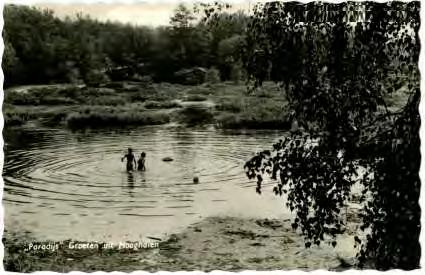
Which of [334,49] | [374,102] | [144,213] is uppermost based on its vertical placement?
[334,49]

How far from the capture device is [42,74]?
4.48 m

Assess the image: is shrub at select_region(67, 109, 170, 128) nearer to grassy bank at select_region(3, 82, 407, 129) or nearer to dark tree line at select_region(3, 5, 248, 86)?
grassy bank at select_region(3, 82, 407, 129)

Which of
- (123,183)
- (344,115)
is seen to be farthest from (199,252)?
(344,115)

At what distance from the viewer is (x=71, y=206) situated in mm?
4488

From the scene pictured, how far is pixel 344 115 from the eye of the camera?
4.49 meters

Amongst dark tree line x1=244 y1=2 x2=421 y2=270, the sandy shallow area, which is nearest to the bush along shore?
dark tree line x1=244 y1=2 x2=421 y2=270

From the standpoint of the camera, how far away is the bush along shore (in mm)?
4484

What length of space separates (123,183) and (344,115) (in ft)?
3.98

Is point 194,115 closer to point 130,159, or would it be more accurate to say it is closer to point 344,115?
point 130,159

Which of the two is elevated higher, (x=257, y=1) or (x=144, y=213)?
(x=257, y=1)

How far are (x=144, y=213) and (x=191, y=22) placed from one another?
103cm

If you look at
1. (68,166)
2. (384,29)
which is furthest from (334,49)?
(68,166)

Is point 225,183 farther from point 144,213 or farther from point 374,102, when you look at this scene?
point 374,102

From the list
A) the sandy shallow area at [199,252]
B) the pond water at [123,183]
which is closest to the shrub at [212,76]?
the pond water at [123,183]
